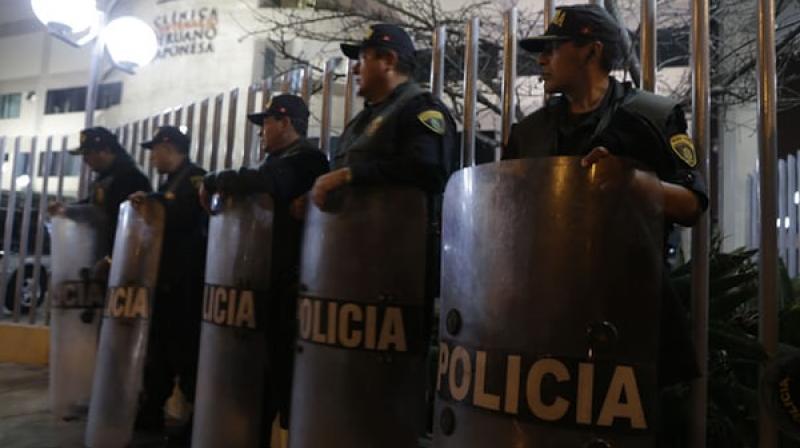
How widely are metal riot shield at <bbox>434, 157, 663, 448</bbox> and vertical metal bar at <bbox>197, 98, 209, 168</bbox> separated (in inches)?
159

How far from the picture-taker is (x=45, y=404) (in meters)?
4.98

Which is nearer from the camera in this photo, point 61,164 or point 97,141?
point 97,141

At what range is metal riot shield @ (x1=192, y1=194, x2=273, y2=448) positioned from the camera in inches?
116

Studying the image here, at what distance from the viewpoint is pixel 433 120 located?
8.73 ft

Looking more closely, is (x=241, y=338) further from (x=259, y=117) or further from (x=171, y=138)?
(x=171, y=138)

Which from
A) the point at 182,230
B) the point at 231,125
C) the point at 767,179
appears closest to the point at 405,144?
the point at 767,179

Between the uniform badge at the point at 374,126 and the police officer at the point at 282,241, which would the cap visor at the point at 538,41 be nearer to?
the uniform badge at the point at 374,126

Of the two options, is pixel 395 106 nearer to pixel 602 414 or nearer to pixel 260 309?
pixel 260 309

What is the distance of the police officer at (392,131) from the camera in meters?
2.55

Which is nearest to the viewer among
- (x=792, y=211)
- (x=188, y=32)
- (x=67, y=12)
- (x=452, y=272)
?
(x=452, y=272)

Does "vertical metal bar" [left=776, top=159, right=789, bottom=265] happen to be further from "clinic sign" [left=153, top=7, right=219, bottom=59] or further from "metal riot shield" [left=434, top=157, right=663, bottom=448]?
"clinic sign" [left=153, top=7, right=219, bottom=59]

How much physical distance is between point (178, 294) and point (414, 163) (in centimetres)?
197

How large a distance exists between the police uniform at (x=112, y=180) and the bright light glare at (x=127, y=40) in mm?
2658

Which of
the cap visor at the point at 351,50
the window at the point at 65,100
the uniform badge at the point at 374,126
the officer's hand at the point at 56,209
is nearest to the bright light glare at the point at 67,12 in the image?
the officer's hand at the point at 56,209
